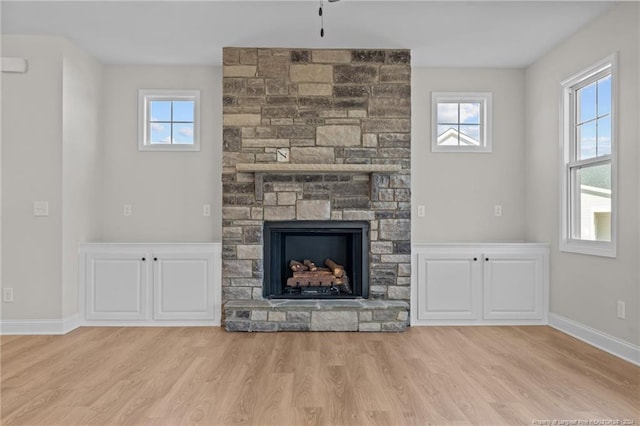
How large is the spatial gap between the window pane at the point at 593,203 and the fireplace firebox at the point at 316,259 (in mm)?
1919

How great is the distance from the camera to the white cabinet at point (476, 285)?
14.4ft

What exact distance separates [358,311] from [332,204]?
3.45ft

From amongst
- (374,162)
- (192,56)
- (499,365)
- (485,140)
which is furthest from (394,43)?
(499,365)

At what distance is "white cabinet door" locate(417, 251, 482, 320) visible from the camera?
4406mm

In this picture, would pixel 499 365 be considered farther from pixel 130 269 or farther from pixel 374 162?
pixel 130 269

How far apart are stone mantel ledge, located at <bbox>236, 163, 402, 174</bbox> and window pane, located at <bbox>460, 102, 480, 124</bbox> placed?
49.9 inches

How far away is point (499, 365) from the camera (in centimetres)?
319

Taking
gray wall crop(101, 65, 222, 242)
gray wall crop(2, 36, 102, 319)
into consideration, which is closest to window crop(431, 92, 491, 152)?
gray wall crop(101, 65, 222, 242)

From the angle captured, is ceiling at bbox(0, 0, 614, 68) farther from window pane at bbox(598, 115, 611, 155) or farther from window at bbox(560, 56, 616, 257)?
window pane at bbox(598, 115, 611, 155)

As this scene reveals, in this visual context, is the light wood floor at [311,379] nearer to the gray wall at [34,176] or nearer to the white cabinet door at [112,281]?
the white cabinet door at [112,281]

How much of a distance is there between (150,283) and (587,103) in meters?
4.35

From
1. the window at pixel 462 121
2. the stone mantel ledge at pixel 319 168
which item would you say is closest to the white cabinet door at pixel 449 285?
the stone mantel ledge at pixel 319 168

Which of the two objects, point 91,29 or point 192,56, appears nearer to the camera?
point 91,29

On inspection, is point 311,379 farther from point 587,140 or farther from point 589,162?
point 587,140
